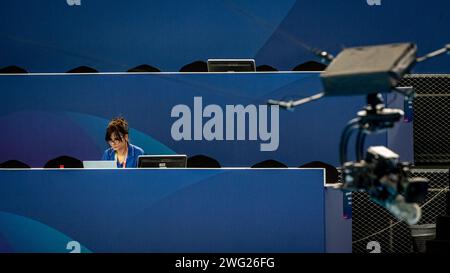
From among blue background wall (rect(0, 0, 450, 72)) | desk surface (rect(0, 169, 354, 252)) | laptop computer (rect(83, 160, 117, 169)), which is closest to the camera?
desk surface (rect(0, 169, 354, 252))

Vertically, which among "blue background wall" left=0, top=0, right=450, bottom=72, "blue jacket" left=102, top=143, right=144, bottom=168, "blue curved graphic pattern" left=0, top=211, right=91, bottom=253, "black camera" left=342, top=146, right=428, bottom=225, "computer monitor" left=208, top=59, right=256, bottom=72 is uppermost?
"blue background wall" left=0, top=0, right=450, bottom=72

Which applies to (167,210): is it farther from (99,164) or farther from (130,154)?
(130,154)

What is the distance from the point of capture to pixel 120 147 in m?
7.18

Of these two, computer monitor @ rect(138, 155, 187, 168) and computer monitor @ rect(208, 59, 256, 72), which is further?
computer monitor @ rect(208, 59, 256, 72)

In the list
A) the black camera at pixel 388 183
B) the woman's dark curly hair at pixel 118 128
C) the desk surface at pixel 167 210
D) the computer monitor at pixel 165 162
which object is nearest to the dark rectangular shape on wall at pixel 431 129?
the desk surface at pixel 167 210

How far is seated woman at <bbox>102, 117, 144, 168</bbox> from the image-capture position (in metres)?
7.09

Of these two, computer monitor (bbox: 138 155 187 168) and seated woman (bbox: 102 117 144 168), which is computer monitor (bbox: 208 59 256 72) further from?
computer monitor (bbox: 138 155 187 168)

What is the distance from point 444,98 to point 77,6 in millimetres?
3835

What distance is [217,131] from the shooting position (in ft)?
24.4

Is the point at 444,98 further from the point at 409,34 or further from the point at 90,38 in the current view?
the point at 90,38

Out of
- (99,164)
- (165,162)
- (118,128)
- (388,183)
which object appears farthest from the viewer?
(118,128)

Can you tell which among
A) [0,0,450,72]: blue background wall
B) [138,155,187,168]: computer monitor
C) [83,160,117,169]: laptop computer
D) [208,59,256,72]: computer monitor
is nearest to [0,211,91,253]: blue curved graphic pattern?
[83,160,117,169]: laptop computer

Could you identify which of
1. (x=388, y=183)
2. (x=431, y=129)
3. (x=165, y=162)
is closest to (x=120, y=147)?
(x=165, y=162)
